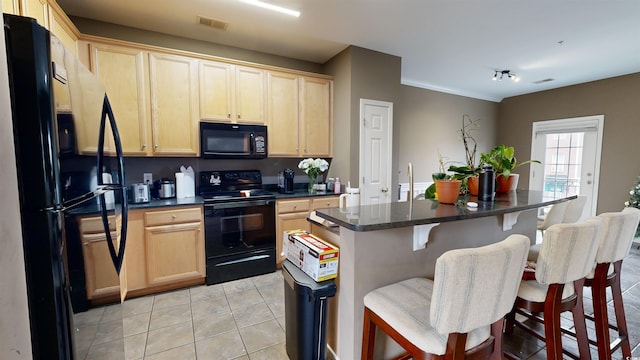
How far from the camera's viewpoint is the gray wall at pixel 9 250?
32.7 inches

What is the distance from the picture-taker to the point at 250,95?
3189 mm

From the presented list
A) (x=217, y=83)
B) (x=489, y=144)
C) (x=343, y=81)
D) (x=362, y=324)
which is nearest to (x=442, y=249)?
(x=362, y=324)

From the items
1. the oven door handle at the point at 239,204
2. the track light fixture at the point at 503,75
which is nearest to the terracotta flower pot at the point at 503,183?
the oven door handle at the point at 239,204

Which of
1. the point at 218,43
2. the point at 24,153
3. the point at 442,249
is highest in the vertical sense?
the point at 218,43

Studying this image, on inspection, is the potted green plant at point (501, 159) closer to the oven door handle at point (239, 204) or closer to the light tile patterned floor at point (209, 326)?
the light tile patterned floor at point (209, 326)

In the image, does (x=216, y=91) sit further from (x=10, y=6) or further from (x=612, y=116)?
(x=612, y=116)

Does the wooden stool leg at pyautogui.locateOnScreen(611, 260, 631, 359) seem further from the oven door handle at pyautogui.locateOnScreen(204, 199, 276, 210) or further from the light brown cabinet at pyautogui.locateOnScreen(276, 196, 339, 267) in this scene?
the oven door handle at pyautogui.locateOnScreen(204, 199, 276, 210)

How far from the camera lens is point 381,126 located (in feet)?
11.9

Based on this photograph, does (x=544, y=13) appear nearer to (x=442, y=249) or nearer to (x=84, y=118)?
(x=442, y=249)

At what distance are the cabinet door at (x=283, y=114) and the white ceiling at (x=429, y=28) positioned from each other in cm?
44

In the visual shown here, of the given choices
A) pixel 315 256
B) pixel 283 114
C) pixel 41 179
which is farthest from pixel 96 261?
pixel 283 114

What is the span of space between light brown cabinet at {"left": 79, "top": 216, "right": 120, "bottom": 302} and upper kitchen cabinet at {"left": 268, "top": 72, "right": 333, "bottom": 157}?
2204mm

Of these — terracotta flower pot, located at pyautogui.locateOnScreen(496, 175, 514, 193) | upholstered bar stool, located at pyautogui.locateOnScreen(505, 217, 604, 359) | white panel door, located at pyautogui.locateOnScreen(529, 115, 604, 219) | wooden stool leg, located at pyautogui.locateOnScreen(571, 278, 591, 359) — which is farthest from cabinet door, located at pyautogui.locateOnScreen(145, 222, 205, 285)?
white panel door, located at pyautogui.locateOnScreen(529, 115, 604, 219)

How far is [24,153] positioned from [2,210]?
0.61 ft
